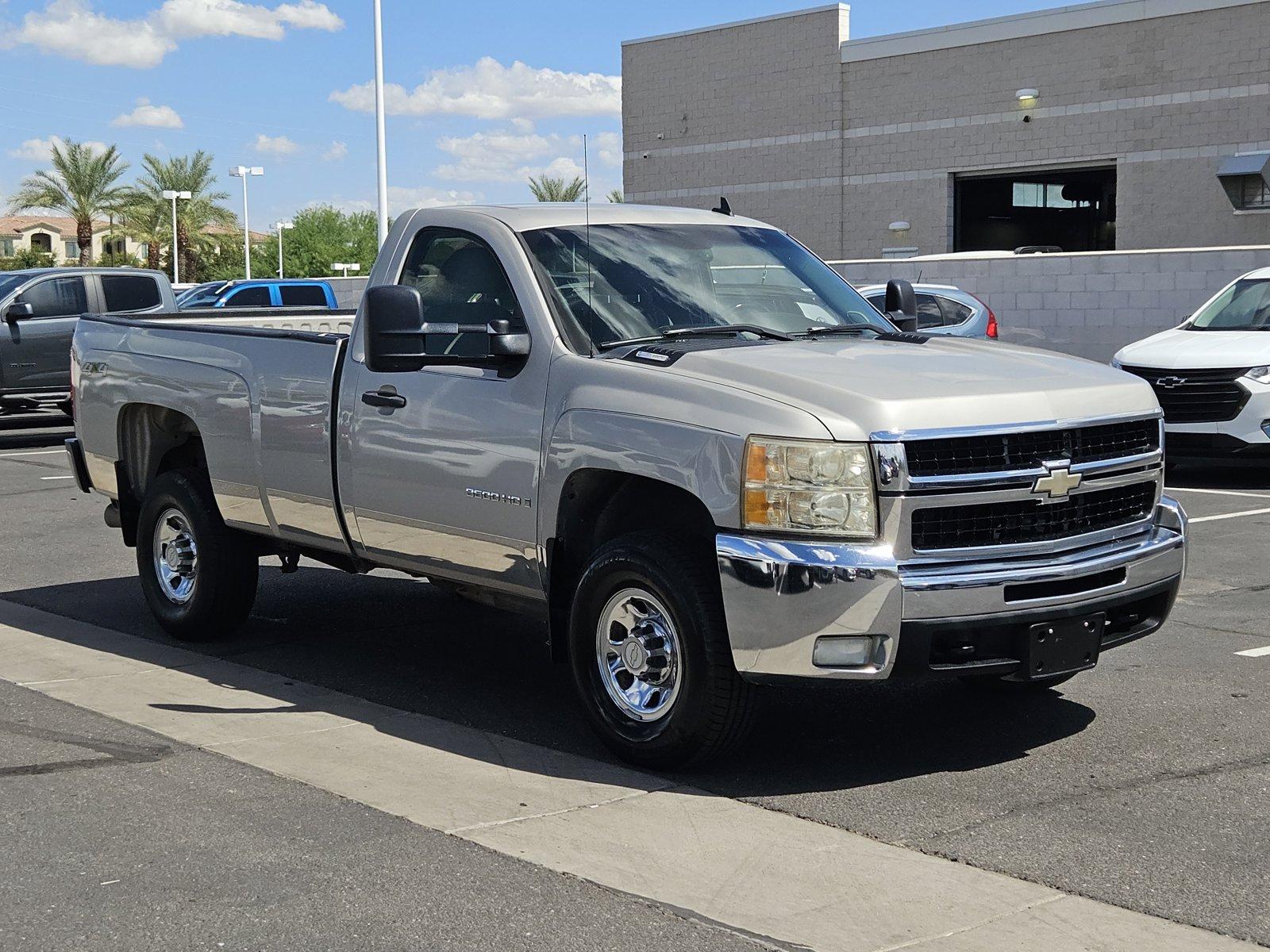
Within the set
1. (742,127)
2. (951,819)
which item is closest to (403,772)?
(951,819)

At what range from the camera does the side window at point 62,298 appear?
2042 centimetres

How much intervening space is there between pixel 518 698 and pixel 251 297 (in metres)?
21.6

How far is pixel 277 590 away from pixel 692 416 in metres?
4.97

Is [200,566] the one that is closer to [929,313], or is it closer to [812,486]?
[812,486]

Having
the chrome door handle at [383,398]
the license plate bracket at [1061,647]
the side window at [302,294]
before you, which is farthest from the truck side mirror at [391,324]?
the side window at [302,294]

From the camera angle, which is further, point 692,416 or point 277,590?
point 277,590

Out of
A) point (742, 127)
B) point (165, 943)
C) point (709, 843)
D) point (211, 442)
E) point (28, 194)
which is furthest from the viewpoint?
point (28, 194)

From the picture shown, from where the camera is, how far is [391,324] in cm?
609

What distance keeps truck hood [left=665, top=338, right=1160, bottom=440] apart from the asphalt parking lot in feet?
4.16

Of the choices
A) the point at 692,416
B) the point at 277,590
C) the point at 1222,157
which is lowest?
the point at 277,590

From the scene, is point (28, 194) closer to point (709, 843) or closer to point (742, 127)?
point (742, 127)

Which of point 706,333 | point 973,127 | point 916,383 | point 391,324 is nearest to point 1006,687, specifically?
point 916,383

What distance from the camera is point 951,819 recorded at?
5176 mm

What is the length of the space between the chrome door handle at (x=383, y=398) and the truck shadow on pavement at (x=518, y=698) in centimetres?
129
